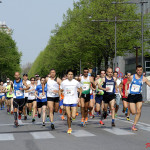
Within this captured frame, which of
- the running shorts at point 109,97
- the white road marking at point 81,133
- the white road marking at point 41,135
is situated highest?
the running shorts at point 109,97

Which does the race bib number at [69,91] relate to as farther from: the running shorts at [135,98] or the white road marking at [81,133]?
the running shorts at [135,98]

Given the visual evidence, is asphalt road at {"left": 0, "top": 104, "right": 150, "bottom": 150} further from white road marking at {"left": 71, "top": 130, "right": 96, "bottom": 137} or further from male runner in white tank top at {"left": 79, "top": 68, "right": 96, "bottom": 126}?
male runner in white tank top at {"left": 79, "top": 68, "right": 96, "bottom": 126}

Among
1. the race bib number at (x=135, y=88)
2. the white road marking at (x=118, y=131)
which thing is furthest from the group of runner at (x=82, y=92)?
the white road marking at (x=118, y=131)

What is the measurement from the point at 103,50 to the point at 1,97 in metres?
20.4

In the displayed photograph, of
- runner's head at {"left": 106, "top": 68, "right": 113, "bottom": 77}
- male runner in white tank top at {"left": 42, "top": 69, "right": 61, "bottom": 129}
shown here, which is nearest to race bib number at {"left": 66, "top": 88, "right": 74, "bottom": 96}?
male runner in white tank top at {"left": 42, "top": 69, "right": 61, "bottom": 129}

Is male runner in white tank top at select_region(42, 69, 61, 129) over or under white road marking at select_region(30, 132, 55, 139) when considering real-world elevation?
over

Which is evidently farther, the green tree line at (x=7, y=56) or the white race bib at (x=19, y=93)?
the green tree line at (x=7, y=56)

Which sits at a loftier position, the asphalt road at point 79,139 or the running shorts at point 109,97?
the running shorts at point 109,97

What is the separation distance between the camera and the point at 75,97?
12227 millimetres

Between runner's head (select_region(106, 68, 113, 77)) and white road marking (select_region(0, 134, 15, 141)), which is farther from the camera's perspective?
runner's head (select_region(106, 68, 113, 77))

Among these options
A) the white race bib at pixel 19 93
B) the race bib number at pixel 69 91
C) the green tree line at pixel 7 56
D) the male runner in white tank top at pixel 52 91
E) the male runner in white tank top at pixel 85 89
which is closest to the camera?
the race bib number at pixel 69 91

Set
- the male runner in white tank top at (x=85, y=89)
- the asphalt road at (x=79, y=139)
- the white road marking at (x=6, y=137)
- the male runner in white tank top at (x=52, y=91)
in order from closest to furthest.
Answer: the asphalt road at (x=79, y=139) < the white road marking at (x=6, y=137) < the male runner in white tank top at (x=52, y=91) < the male runner in white tank top at (x=85, y=89)

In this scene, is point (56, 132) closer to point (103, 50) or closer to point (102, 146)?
point (102, 146)

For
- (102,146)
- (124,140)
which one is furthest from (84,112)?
(102,146)
